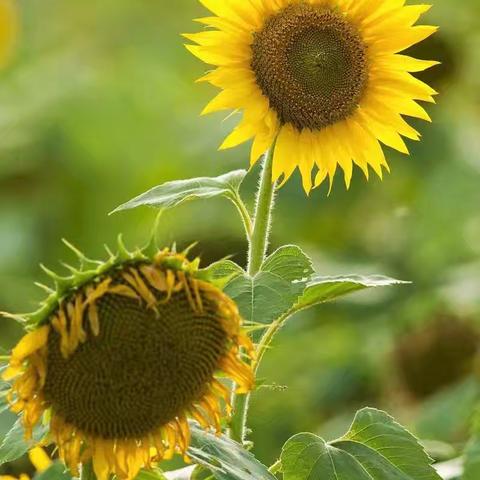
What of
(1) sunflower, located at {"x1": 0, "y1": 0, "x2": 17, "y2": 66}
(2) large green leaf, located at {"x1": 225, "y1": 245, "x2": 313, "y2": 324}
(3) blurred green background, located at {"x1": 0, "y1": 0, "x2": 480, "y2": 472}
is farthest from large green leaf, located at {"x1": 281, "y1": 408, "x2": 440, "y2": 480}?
(1) sunflower, located at {"x1": 0, "y1": 0, "x2": 17, "y2": 66}

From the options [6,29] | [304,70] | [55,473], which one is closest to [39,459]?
[55,473]

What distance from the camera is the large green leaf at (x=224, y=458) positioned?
157 centimetres

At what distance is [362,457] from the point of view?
5.84 ft

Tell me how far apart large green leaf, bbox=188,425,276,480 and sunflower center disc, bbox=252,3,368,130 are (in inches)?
17.2

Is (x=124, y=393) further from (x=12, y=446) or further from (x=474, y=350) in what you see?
(x=474, y=350)

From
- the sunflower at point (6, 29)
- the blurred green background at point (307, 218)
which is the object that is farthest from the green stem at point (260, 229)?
the sunflower at point (6, 29)

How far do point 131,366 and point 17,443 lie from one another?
167 millimetres

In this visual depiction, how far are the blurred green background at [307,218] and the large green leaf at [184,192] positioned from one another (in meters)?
0.86

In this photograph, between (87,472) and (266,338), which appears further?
(266,338)

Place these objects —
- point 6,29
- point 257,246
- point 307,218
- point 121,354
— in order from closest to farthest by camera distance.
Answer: point 121,354
point 257,246
point 307,218
point 6,29

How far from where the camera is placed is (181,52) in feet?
21.9

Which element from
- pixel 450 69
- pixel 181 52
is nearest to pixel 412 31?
pixel 450 69

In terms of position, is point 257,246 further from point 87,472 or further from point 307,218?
point 307,218

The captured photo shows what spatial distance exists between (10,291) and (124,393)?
2972 millimetres
